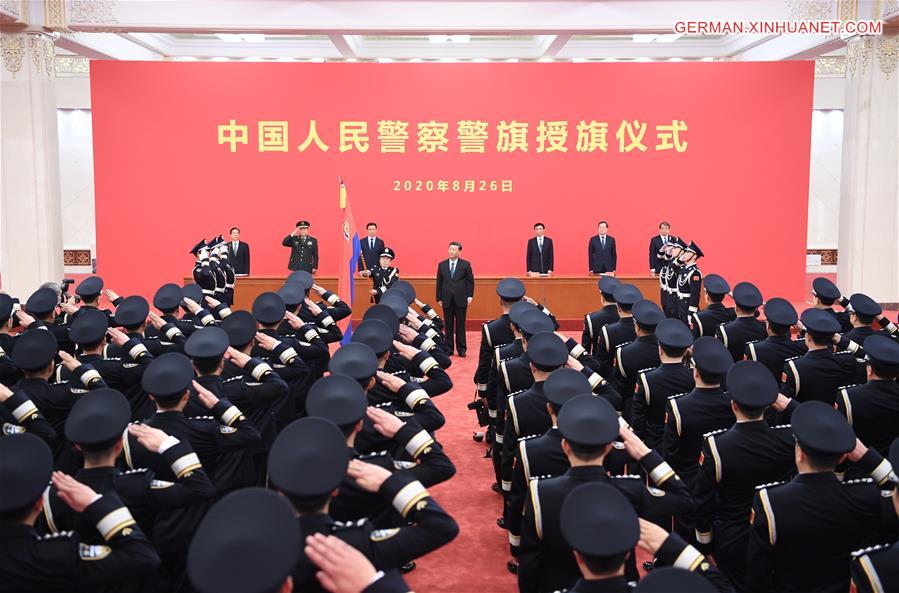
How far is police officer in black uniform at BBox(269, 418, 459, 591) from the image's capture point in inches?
69.5

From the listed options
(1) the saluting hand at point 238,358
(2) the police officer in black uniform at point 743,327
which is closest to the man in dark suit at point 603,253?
(2) the police officer in black uniform at point 743,327

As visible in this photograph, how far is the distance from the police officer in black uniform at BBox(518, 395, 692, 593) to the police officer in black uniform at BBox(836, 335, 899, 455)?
1656 mm

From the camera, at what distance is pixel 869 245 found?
10836 mm

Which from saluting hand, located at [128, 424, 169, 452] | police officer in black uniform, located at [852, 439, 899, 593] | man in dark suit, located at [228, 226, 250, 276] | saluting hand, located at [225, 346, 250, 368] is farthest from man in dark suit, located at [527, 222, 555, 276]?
police officer in black uniform, located at [852, 439, 899, 593]

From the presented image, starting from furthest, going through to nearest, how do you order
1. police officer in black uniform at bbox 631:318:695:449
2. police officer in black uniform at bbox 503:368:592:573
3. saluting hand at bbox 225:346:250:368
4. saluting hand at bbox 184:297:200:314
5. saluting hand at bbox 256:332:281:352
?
saluting hand at bbox 184:297:200:314 → saluting hand at bbox 256:332:281:352 → police officer in black uniform at bbox 631:318:695:449 → saluting hand at bbox 225:346:250:368 → police officer in black uniform at bbox 503:368:592:573

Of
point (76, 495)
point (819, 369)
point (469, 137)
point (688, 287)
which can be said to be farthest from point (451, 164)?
point (76, 495)

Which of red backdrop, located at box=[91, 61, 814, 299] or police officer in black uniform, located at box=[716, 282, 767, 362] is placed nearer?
police officer in black uniform, located at box=[716, 282, 767, 362]

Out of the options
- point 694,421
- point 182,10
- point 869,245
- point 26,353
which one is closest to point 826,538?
point 694,421

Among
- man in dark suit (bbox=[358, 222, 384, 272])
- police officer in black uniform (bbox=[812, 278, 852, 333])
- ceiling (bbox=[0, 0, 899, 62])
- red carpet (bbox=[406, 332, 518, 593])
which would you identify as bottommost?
red carpet (bbox=[406, 332, 518, 593])

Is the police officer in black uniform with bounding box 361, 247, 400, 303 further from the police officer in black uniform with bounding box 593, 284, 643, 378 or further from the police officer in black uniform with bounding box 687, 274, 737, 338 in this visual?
the police officer in black uniform with bounding box 593, 284, 643, 378

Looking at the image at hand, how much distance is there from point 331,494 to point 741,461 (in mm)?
1797

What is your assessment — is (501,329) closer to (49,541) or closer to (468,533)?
(468,533)

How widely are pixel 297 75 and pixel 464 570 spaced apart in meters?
9.41

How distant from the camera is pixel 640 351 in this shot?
4.66 meters
